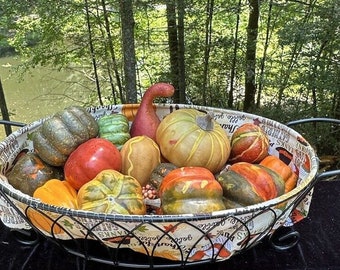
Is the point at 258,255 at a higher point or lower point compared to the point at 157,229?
lower

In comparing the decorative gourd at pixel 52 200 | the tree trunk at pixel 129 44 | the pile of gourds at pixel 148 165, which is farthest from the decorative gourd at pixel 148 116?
the tree trunk at pixel 129 44

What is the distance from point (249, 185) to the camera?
70 centimetres

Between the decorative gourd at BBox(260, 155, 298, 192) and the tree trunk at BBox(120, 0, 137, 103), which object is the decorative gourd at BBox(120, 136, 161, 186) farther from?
the tree trunk at BBox(120, 0, 137, 103)

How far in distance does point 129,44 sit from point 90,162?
0.95 metres

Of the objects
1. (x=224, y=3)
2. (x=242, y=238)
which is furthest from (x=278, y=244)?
(x=224, y=3)

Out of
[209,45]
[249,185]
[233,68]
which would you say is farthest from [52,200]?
[233,68]

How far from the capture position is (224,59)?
3.03 meters

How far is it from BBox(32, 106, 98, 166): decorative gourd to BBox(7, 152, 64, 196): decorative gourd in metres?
0.01

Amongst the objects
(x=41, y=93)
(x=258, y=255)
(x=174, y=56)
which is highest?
(x=258, y=255)

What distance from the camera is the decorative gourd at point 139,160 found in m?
0.83

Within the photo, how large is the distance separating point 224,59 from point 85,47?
0.96 m

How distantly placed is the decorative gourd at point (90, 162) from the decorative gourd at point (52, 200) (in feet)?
0.08

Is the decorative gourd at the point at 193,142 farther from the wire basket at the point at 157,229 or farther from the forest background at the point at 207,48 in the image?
the forest background at the point at 207,48

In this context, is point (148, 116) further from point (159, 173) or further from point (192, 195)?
point (192, 195)
